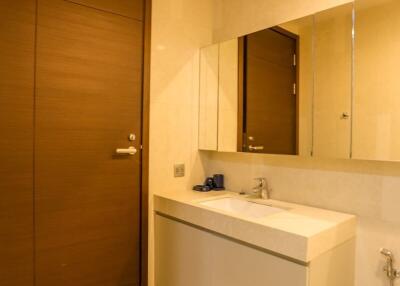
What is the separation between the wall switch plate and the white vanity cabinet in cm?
29

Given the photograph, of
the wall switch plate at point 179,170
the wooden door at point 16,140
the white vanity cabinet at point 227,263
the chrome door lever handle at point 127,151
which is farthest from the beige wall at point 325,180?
the wooden door at point 16,140

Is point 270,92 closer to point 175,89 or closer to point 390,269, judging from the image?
point 175,89

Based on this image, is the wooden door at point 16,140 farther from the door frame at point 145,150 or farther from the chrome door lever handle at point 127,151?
the door frame at point 145,150

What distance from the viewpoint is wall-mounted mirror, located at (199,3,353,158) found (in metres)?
1.48

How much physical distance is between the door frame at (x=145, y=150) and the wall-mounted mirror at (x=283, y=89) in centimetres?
43

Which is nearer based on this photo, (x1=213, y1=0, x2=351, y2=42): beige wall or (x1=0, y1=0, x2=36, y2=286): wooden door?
(x1=0, y1=0, x2=36, y2=286): wooden door

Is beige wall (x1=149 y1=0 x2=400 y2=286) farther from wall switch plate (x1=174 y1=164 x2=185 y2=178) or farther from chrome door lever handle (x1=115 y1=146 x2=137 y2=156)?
chrome door lever handle (x1=115 y1=146 x2=137 y2=156)

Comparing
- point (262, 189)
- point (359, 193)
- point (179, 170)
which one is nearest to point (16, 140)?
point (179, 170)

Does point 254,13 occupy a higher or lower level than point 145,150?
Result: higher

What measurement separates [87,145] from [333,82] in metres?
1.30

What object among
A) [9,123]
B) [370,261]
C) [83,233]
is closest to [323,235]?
[370,261]

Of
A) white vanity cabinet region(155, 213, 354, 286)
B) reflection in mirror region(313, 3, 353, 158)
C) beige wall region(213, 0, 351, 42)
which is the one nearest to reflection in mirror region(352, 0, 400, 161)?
reflection in mirror region(313, 3, 353, 158)

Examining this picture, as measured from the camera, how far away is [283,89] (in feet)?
5.69

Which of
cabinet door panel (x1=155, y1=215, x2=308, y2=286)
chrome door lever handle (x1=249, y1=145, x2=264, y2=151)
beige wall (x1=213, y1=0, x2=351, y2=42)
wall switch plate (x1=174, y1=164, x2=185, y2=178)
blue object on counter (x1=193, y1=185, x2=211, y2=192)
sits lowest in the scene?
cabinet door panel (x1=155, y1=215, x2=308, y2=286)
